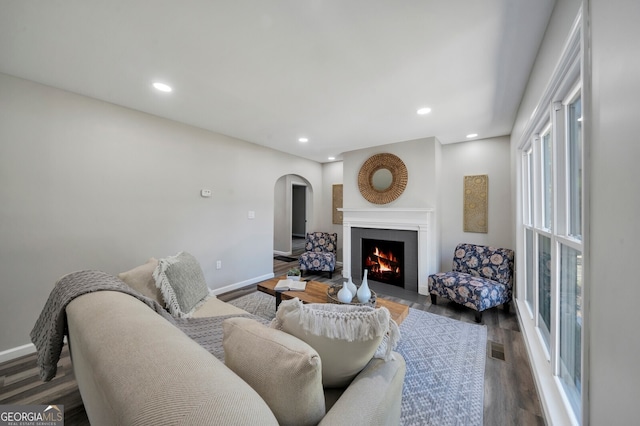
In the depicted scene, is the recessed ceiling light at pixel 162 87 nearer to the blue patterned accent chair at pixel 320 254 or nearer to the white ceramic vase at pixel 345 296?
the white ceramic vase at pixel 345 296

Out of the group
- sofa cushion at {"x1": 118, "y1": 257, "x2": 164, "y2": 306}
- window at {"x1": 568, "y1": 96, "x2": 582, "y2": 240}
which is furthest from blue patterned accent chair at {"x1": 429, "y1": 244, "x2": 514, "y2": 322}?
sofa cushion at {"x1": 118, "y1": 257, "x2": 164, "y2": 306}

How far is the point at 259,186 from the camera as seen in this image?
4.01 m

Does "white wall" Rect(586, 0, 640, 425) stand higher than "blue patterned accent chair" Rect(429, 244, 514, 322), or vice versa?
"white wall" Rect(586, 0, 640, 425)

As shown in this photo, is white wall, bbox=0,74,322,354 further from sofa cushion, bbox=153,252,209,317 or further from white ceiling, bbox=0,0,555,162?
sofa cushion, bbox=153,252,209,317

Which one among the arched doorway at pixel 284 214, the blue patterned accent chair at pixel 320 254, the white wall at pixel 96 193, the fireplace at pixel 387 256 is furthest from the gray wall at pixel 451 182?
the arched doorway at pixel 284 214

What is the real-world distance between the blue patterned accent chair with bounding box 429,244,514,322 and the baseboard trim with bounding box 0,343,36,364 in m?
4.19

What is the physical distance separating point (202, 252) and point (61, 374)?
165 centimetres

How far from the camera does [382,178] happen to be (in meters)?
3.90

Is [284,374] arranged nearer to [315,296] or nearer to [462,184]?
[315,296]

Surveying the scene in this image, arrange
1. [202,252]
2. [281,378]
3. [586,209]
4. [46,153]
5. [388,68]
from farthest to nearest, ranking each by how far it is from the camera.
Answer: [202,252]
[46,153]
[388,68]
[586,209]
[281,378]

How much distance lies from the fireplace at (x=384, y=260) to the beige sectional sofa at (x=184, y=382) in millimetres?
2850

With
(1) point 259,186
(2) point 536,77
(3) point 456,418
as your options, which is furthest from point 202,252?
(2) point 536,77

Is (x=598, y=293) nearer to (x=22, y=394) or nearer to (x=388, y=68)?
(x=388, y=68)

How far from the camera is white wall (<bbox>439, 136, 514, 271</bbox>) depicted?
3346 mm
